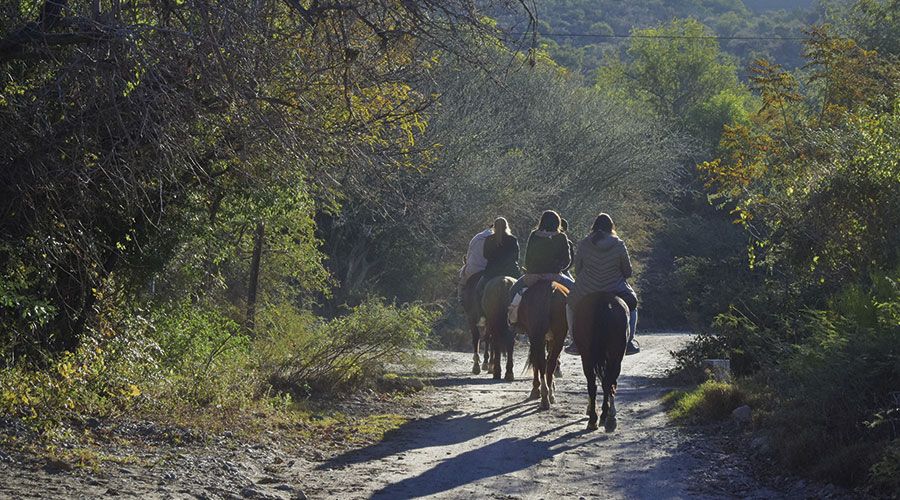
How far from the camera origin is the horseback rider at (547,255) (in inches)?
591

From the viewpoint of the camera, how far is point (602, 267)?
12961 mm

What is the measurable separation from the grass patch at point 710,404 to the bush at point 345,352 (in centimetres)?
351

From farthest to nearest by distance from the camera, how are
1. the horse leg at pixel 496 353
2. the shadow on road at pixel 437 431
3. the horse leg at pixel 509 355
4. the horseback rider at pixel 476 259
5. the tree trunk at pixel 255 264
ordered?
the horseback rider at pixel 476 259 < the tree trunk at pixel 255 264 < the horse leg at pixel 509 355 < the horse leg at pixel 496 353 < the shadow on road at pixel 437 431

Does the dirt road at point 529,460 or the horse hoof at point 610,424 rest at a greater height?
the horse hoof at point 610,424

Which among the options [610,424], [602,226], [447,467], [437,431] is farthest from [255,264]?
[447,467]

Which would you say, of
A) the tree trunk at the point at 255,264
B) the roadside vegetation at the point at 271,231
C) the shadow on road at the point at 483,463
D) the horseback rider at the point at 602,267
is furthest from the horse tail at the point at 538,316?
the tree trunk at the point at 255,264

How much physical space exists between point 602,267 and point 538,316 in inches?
75.8

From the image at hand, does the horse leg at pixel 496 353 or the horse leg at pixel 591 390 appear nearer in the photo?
the horse leg at pixel 591 390

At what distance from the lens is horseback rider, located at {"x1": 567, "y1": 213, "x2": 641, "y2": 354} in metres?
12.9

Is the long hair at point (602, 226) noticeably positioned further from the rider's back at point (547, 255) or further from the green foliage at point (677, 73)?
the green foliage at point (677, 73)

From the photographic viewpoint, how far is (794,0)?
575ft

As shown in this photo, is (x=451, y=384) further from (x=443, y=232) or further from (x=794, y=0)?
(x=794, y=0)

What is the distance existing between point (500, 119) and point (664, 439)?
24.5m

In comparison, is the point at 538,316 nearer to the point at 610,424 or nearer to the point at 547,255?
the point at 547,255
